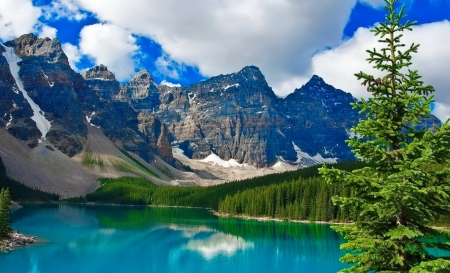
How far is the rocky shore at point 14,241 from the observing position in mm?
57791

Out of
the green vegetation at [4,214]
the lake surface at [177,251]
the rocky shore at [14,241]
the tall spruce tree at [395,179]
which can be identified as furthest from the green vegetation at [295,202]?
the tall spruce tree at [395,179]

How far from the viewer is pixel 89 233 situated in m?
84.8

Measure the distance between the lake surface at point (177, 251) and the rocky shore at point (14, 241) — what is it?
1633mm

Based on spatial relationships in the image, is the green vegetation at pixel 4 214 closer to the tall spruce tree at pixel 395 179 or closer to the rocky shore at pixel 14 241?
the rocky shore at pixel 14 241

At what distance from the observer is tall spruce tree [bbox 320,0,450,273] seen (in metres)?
12.4

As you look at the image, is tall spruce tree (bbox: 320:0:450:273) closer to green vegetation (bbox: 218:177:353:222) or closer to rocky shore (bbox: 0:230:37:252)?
rocky shore (bbox: 0:230:37:252)

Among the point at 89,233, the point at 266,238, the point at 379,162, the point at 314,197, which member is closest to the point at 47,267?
the point at 89,233

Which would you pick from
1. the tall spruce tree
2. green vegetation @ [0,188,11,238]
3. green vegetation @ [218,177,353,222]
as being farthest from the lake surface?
the tall spruce tree

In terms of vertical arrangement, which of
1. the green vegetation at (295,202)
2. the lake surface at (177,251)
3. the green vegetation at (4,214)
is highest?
the green vegetation at (295,202)

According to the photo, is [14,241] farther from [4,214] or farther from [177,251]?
[177,251]

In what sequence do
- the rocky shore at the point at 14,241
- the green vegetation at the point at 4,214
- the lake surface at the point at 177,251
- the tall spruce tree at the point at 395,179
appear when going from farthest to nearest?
1. the green vegetation at the point at 4,214
2. the rocky shore at the point at 14,241
3. the lake surface at the point at 177,251
4. the tall spruce tree at the point at 395,179

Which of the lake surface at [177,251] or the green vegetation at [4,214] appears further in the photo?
the green vegetation at [4,214]

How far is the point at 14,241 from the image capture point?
61.2 metres

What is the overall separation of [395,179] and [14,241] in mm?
61401
